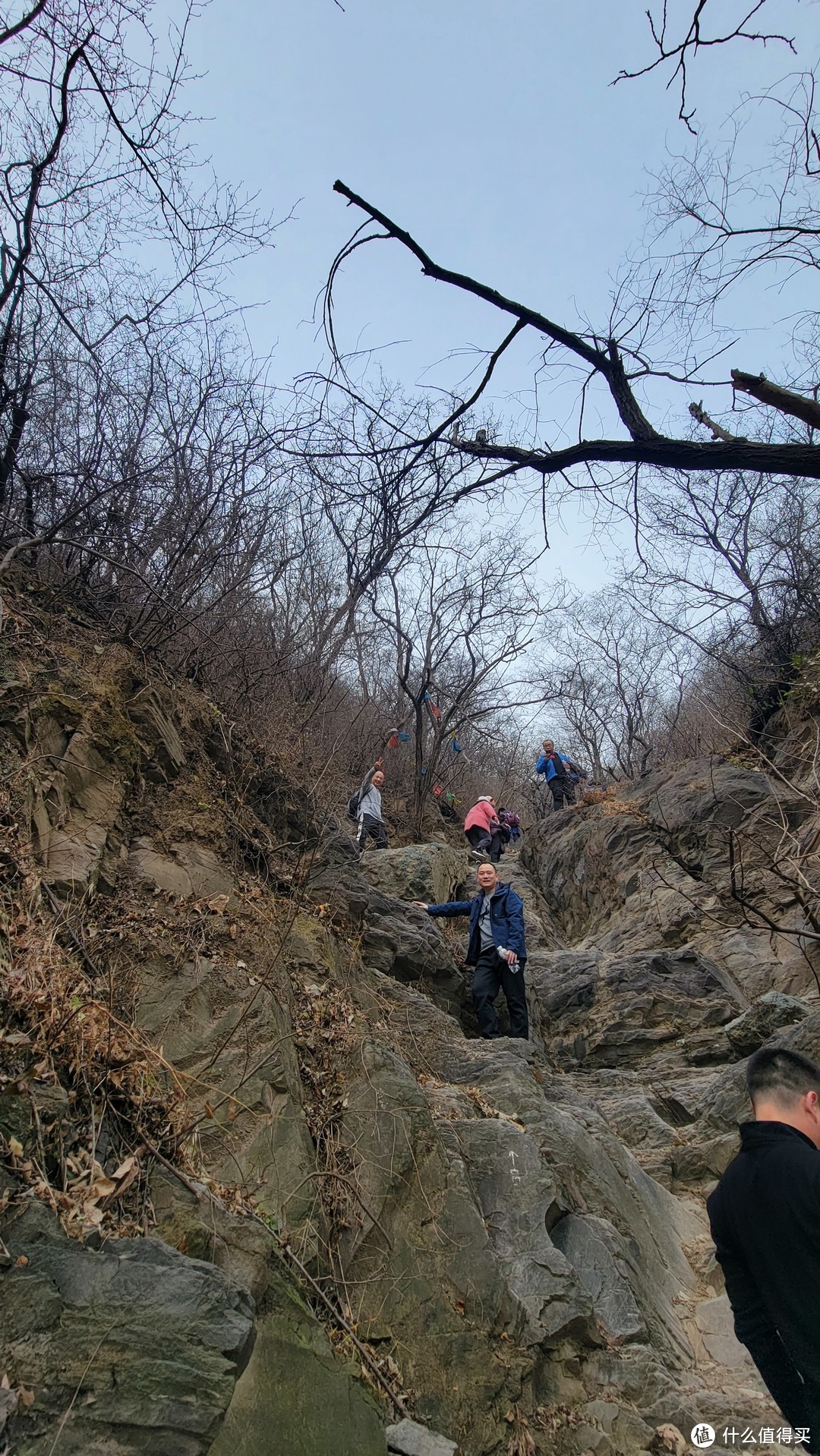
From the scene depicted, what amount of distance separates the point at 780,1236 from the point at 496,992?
5841 mm

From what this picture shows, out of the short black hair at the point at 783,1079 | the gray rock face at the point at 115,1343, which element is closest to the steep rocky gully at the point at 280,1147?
the gray rock face at the point at 115,1343

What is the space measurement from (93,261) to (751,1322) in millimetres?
9277

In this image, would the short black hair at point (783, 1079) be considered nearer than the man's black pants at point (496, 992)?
Yes

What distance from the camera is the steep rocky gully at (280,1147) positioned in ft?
8.27

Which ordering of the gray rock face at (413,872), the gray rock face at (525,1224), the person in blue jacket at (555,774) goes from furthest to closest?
the person in blue jacket at (555,774)
the gray rock face at (413,872)
the gray rock face at (525,1224)

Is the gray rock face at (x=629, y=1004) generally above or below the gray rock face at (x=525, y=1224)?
above

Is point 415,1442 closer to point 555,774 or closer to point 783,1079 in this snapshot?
point 783,1079

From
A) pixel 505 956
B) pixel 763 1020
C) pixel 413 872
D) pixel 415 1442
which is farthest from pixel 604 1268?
pixel 413 872

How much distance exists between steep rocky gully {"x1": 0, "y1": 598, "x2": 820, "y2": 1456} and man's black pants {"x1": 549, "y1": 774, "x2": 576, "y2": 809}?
10031mm

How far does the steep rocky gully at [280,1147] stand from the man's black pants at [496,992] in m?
0.47

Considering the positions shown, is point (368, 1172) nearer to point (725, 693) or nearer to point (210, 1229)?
point (210, 1229)

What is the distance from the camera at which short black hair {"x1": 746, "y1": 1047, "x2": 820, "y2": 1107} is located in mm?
2838

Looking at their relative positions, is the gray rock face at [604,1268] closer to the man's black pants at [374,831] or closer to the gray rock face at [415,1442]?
the gray rock face at [415,1442]

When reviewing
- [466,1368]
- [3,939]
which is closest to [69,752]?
[3,939]
